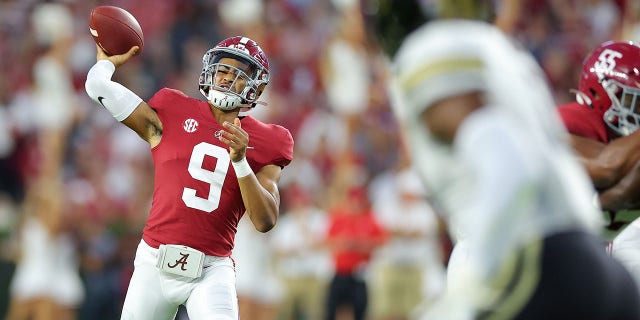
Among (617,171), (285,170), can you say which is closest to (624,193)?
(617,171)

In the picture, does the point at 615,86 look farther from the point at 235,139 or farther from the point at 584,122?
the point at 235,139

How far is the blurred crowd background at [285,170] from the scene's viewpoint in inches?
375

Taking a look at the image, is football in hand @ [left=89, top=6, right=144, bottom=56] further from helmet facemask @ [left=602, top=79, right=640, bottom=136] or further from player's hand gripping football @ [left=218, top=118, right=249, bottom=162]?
helmet facemask @ [left=602, top=79, right=640, bottom=136]

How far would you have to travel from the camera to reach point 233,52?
15.4ft

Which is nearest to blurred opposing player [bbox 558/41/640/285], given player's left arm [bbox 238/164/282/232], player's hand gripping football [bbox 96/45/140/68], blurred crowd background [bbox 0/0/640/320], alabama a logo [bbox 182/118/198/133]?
player's left arm [bbox 238/164/282/232]

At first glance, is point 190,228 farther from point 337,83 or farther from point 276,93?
point 276,93

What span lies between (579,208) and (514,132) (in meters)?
0.24

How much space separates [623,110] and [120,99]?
6.89ft

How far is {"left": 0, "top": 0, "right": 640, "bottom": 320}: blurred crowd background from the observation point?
9523 mm

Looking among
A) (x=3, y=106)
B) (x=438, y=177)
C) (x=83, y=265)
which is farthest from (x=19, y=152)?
(x=438, y=177)

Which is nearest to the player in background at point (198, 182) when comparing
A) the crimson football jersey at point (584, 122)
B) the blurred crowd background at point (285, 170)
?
the crimson football jersey at point (584, 122)

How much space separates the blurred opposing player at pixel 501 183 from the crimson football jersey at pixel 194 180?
7.76ft

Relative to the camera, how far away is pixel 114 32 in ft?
15.1

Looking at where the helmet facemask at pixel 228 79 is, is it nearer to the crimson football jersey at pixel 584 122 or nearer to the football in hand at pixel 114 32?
the football in hand at pixel 114 32
